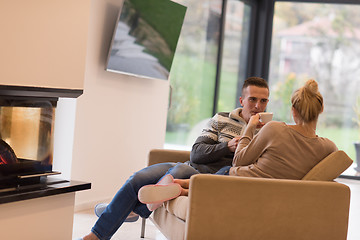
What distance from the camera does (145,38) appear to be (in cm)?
486

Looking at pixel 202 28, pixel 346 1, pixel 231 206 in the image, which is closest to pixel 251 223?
pixel 231 206

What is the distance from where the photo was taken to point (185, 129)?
640cm

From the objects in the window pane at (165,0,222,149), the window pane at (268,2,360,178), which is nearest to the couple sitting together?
the window pane at (165,0,222,149)

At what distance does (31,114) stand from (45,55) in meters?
0.32

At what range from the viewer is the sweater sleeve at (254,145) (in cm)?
275

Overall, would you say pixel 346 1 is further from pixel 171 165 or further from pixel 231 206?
pixel 231 206

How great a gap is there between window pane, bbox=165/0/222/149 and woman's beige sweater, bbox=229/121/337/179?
3315 mm

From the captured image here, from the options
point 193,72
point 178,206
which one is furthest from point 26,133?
point 193,72

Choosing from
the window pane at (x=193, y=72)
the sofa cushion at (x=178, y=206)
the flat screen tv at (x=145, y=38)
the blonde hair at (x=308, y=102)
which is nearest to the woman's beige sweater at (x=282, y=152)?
the blonde hair at (x=308, y=102)

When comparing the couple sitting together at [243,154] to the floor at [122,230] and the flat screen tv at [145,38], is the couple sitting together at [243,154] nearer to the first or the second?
the floor at [122,230]

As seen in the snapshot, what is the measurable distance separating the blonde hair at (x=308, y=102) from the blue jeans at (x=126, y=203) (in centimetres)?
74

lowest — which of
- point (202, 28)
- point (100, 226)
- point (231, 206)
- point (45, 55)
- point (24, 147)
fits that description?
point (100, 226)

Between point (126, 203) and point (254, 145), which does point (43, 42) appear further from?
point (254, 145)

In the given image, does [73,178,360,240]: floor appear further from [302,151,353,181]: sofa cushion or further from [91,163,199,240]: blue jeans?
[302,151,353,181]: sofa cushion
